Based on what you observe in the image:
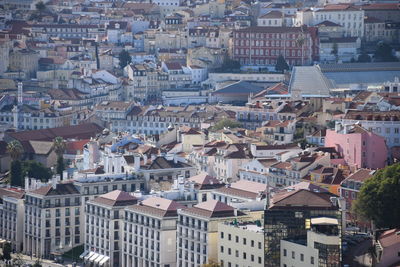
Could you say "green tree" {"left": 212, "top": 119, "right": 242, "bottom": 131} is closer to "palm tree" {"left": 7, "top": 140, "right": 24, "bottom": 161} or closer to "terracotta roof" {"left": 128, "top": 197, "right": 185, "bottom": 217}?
"palm tree" {"left": 7, "top": 140, "right": 24, "bottom": 161}

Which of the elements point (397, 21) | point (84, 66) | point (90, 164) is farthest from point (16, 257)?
point (397, 21)

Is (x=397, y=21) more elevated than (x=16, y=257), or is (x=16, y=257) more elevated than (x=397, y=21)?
(x=397, y=21)

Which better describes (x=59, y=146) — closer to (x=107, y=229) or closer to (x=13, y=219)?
(x=13, y=219)

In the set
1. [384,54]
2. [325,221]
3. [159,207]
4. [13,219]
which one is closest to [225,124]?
[13,219]

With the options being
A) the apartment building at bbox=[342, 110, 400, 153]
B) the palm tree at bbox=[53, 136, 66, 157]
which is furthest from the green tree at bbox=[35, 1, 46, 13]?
the apartment building at bbox=[342, 110, 400, 153]

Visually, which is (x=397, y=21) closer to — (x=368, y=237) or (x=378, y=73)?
(x=378, y=73)
